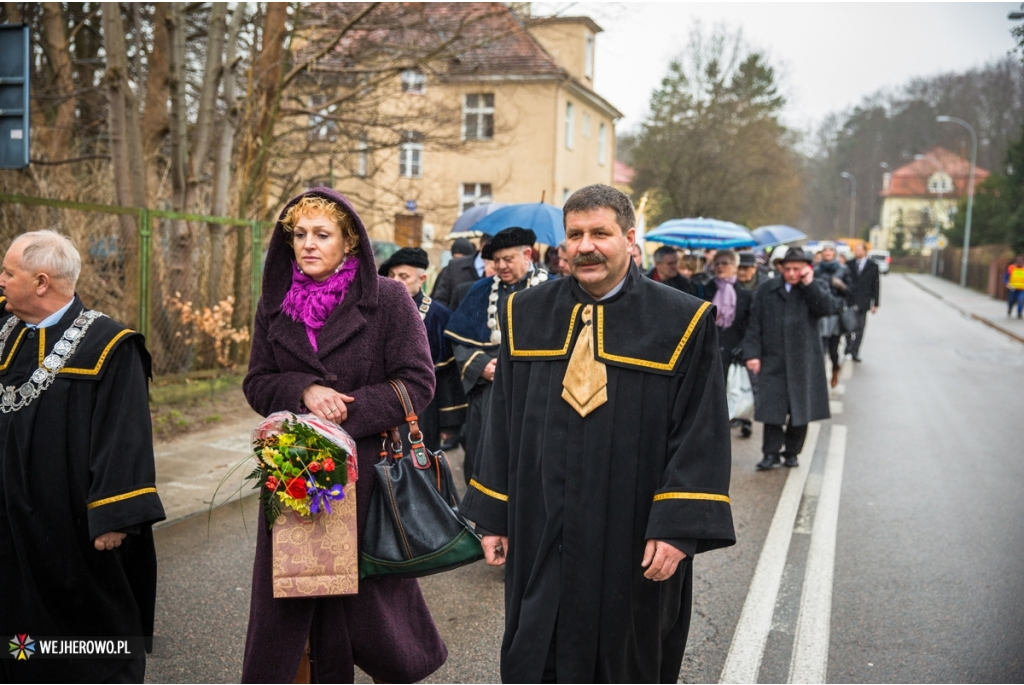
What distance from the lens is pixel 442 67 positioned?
14.5 m

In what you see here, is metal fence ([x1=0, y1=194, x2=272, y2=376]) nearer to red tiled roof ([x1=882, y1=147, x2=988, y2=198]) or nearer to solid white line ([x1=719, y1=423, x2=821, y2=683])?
solid white line ([x1=719, y1=423, x2=821, y2=683])

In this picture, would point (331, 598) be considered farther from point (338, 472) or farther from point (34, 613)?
point (34, 613)

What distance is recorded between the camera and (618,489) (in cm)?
288

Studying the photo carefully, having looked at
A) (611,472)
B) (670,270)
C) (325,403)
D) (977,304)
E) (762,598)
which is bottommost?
(977,304)

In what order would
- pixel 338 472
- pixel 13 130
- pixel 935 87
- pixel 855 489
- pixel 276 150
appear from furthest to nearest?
pixel 935 87 < pixel 276 150 < pixel 855 489 < pixel 13 130 < pixel 338 472

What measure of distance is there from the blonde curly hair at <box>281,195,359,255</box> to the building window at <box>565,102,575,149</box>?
31.9 metres

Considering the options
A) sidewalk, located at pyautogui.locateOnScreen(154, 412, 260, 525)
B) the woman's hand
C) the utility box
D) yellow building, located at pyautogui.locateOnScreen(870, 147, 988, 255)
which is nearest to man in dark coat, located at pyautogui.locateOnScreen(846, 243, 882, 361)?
sidewalk, located at pyautogui.locateOnScreen(154, 412, 260, 525)

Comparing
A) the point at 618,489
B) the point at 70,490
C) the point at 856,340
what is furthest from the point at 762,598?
the point at 856,340

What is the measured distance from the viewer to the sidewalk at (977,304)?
2617cm

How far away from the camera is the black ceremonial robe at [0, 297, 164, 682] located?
338 centimetres

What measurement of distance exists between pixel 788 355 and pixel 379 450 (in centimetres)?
601

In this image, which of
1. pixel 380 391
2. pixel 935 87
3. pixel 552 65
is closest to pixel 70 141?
pixel 380 391

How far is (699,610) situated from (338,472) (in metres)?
2.65

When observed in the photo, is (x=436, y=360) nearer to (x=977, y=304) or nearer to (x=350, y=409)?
(x=350, y=409)
